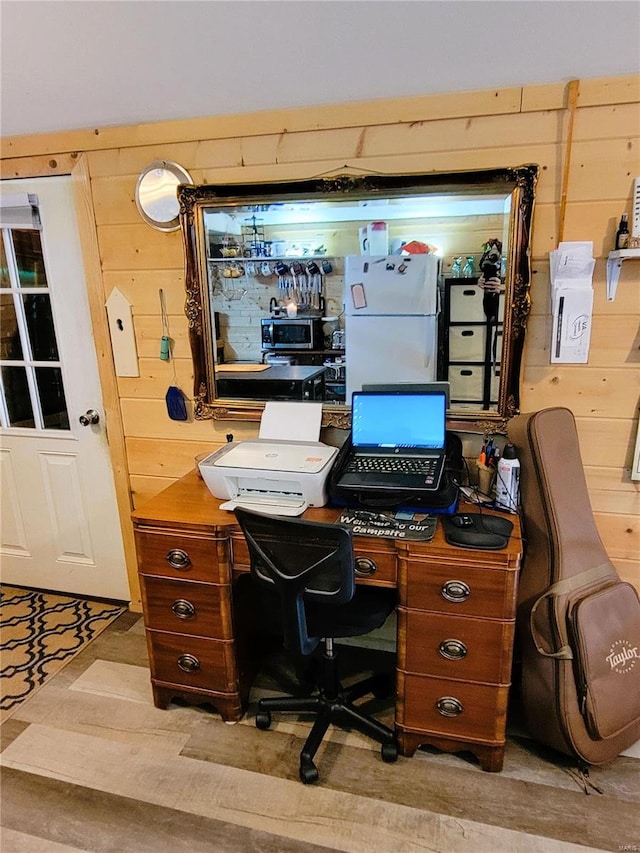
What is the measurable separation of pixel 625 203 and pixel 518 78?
0.50 meters

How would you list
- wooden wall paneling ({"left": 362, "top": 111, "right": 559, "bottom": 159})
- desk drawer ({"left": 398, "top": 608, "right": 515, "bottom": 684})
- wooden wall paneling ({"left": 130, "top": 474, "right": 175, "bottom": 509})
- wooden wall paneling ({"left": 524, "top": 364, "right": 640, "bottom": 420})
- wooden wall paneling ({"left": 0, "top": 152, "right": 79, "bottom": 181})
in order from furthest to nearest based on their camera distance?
wooden wall paneling ({"left": 130, "top": 474, "right": 175, "bottom": 509})
wooden wall paneling ({"left": 0, "top": 152, "right": 79, "bottom": 181})
wooden wall paneling ({"left": 524, "top": 364, "right": 640, "bottom": 420})
wooden wall paneling ({"left": 362, "top": 111, "right": 559, "bottom": 159})
desk drawer ({"left": 398, "top": 608, "right": 515, "bottom": 684})

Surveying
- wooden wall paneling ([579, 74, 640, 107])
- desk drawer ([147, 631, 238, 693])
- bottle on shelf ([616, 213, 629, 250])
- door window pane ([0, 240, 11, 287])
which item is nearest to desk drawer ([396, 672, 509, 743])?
desk drawer ([147, 631, 238, 693])

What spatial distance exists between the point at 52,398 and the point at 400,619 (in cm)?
185

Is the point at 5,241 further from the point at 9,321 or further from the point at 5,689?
the point at 5,689

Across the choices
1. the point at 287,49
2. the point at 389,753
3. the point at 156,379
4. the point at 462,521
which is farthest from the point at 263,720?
the point at 287,49

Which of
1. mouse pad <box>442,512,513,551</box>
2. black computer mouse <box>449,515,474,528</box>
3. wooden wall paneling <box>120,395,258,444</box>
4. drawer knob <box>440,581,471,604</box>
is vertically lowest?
drawer knob <box>440,581,471,604</box>

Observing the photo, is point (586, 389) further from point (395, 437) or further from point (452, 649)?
point (452, 649)

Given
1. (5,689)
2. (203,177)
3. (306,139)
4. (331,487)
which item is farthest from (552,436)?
(5,689)

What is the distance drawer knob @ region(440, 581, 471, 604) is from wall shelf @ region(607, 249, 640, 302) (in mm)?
1031

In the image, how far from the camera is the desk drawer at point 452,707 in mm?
1555

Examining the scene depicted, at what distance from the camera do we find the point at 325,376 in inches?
77.3

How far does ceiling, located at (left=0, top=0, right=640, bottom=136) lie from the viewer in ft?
4.11

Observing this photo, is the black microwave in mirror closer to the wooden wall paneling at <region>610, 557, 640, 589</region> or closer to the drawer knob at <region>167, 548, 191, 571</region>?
the drawer knob at <region>167, 548, 191, 571</region>

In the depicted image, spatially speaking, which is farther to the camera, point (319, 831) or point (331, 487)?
point (331, 487)
